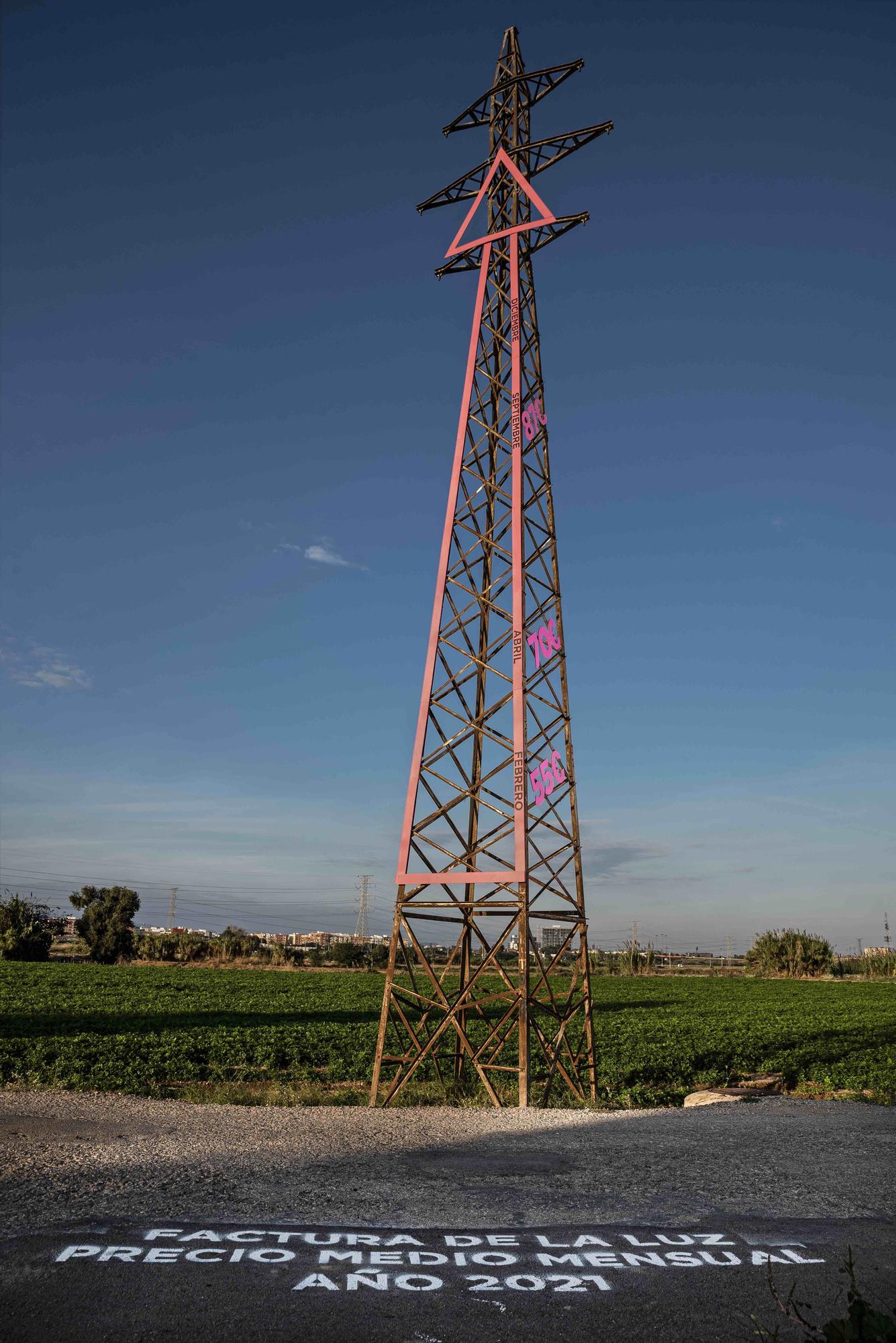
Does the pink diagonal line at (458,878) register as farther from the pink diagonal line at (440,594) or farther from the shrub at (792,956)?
the shrub at (792,956)

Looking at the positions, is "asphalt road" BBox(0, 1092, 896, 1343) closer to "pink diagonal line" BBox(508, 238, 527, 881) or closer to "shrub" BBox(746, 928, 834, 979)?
"pink diagonal line" BBox(508, 238, 527, 881)

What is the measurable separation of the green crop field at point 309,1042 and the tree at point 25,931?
2552 cm

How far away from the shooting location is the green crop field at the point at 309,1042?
16.3 meters

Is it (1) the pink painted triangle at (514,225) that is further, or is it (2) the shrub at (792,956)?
(2) the shrub at (792,956)

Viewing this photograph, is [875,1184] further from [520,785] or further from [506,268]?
[506,268]

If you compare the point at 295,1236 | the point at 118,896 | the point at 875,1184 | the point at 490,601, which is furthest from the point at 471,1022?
the point at 118,896

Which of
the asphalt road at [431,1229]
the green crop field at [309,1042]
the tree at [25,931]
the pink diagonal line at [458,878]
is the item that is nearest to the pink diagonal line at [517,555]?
the pink diagonal line at [458,878]

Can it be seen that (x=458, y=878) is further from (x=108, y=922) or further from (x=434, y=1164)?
(x=108, y=922)

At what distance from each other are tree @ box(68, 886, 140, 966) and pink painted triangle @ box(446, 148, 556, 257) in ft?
215

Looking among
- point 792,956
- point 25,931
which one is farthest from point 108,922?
point 792,956

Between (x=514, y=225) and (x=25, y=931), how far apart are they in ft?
210

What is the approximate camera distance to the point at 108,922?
71.6m

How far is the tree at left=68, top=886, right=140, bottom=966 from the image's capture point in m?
71.2

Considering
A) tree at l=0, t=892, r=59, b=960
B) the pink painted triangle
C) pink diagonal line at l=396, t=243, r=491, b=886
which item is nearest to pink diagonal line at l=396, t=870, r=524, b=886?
pink diagonal line at l=396, t=243, r=491, b=886
